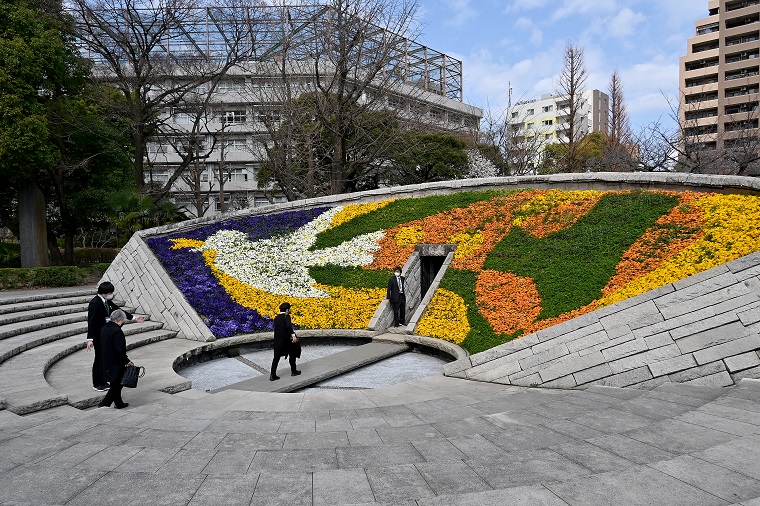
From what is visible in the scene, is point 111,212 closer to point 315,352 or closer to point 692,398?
point 315,352

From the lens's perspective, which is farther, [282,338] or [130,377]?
[282,338]

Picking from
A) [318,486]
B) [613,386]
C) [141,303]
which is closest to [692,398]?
[613,386]

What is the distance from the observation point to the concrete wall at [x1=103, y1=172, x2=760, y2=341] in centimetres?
1321

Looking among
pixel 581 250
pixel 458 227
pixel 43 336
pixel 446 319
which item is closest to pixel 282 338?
pixel 446 319

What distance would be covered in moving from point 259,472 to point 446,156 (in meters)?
32.2

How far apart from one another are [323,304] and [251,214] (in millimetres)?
7783

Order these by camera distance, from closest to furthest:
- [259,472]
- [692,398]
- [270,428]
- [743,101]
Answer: [259,472] → [270,428] → [692,398] → [743,101]

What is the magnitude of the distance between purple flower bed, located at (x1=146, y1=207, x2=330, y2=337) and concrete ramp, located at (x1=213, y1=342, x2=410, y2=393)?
8.99 ft

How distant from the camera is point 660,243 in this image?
1172cm

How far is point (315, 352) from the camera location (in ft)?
42.0

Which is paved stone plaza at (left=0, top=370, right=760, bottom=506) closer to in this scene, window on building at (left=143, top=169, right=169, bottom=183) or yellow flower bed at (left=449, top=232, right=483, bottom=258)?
yellow flower bed at (left=449, top=232, right=483, bottom=258)

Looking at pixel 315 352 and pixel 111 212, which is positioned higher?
pixel 111 212

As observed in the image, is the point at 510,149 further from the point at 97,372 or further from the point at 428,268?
the point at 97,372

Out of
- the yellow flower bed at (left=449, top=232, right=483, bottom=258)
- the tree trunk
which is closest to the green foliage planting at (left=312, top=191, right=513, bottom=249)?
the yellow flower bed at (left=449, top=232, right=483, bottom=258)
